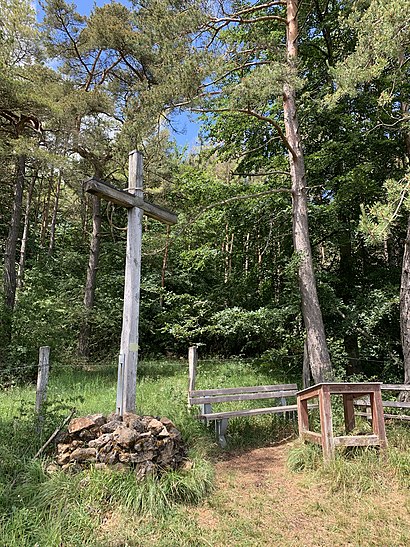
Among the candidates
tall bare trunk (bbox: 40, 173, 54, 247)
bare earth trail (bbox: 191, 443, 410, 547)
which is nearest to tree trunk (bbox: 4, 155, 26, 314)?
tall bare trunk (bbox: 40, 173, 54, 247)

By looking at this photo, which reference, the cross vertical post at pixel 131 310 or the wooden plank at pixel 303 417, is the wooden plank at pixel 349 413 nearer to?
the wooden plank at pixel 303 417

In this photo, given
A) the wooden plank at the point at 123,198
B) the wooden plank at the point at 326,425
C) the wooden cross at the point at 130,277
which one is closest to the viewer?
the wooden plank at the point at 123,198

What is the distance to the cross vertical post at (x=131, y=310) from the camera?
4129 mm

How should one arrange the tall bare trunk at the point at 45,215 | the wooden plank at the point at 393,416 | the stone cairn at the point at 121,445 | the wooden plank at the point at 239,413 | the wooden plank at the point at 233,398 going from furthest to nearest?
the tall bare trunk at the point at 45,215
the wooden plank at the point at 393,416
the wooden plank at the point at 233,398
the wooden plank at the point at 239,413
the stone cairn at the point at 121,445

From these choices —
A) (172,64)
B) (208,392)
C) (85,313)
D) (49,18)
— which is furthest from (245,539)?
(49,18)

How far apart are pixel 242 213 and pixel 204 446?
573 centimetres

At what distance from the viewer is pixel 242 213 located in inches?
358

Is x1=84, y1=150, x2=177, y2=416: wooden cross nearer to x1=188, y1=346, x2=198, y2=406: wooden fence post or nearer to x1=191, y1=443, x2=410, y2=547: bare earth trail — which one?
x1=191, y1=443, x2=410, y2=547: bare earth trail

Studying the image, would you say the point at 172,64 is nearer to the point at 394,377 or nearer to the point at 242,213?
the point at 242,213

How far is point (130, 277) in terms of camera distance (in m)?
4.34

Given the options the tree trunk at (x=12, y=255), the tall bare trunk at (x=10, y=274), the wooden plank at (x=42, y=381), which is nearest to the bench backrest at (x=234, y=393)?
the wooden plank at (x=42, y=381)

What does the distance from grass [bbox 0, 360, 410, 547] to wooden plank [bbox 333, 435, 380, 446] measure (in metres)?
0.11

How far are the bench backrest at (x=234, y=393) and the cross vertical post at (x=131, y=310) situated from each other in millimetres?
1571

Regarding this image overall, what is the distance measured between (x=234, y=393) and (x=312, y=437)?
1.61 meters
